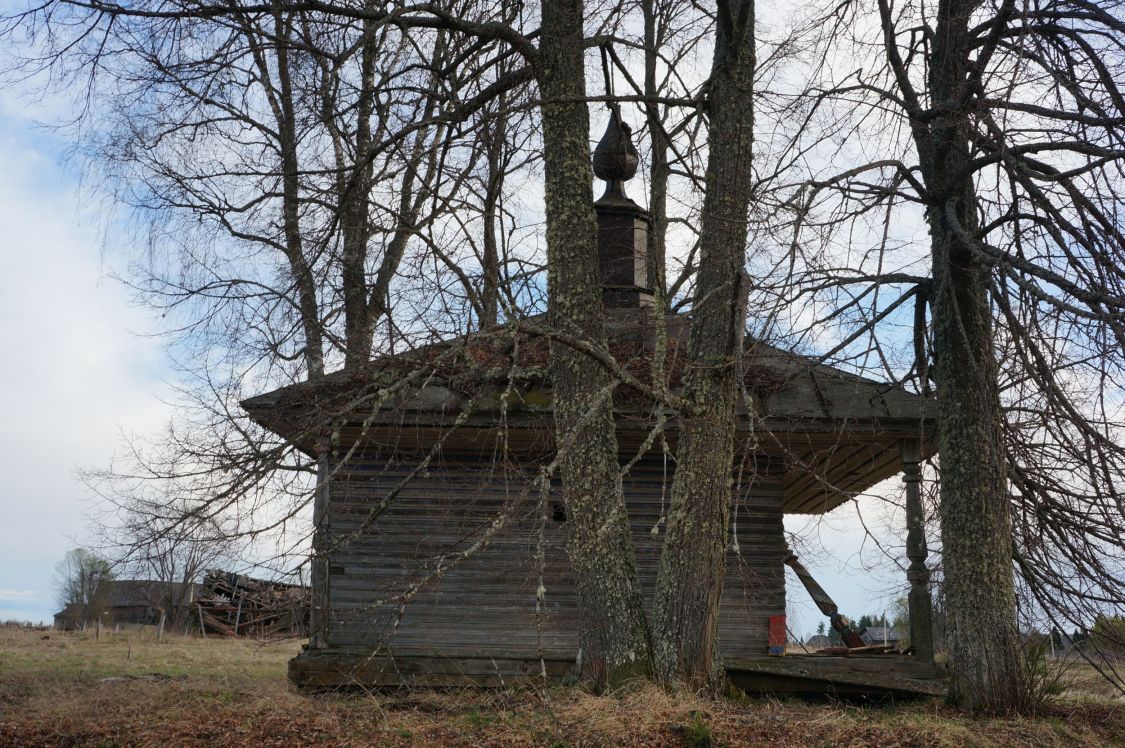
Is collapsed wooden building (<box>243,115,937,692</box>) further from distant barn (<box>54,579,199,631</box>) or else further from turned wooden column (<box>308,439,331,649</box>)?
distant barn (<box>54,579,199,631</box>)

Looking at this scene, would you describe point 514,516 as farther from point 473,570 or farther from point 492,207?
point 492,207

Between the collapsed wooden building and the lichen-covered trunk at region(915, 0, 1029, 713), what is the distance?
84 cm

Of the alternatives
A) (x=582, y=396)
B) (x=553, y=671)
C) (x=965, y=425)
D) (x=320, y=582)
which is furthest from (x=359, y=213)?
(x=965, y=425)

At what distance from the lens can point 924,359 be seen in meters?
12.5

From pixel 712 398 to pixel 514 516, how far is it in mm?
3331

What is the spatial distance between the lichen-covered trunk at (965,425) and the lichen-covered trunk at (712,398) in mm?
2031

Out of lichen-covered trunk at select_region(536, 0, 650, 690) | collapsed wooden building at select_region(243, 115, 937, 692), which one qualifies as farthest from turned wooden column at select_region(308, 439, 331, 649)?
lichen-covered trunk at select_region(536, 0, 650, 690)

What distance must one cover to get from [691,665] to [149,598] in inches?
1187

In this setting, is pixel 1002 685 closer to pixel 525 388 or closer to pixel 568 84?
pixel 525 388

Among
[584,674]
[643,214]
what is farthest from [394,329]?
[643,214]

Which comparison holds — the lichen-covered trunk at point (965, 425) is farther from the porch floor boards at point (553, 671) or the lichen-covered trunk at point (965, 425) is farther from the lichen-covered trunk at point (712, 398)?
the lichen-covered trunk at point (712, 398)

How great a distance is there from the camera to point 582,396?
9.91 m

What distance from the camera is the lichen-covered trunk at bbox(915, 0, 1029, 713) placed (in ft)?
34.0

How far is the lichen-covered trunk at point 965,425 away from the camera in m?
10.4
